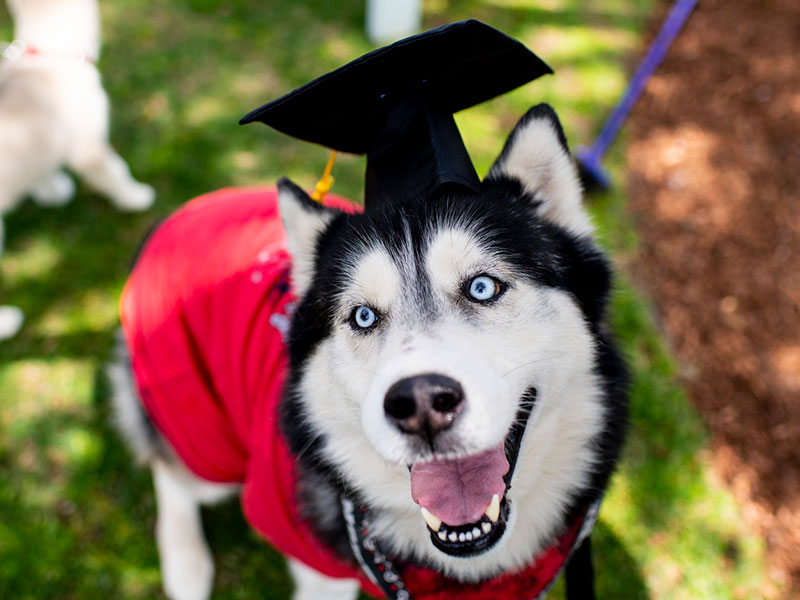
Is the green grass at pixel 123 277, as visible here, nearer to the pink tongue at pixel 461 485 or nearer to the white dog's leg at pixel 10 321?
the white dog's leg at pixel 10 321

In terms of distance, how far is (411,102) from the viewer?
176 cm

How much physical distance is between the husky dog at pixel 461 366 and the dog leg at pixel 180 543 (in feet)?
3.45

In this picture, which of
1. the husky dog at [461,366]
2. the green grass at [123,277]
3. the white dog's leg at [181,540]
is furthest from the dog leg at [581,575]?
the white dog's leg at [181,540]

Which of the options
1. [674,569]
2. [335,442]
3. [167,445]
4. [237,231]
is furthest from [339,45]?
[674,569]

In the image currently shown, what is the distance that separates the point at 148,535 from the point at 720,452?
314 cm

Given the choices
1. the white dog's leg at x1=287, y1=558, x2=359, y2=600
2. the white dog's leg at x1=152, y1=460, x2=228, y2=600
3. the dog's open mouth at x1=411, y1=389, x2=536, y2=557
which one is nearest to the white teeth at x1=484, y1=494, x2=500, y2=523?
the dog's open mouth at x1=411, y1=389, x2=536, y2=557

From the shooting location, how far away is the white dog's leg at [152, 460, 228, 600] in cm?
280

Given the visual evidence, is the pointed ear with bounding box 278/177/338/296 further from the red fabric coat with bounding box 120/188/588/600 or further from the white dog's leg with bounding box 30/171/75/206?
the white dog's leg with bounding box 30/171/75/206

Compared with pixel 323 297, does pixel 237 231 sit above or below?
below

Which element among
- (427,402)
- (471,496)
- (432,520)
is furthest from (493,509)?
(427,402)

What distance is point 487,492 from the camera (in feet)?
5.50

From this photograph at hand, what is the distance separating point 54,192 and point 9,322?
3.75 feet

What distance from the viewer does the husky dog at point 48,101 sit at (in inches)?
139

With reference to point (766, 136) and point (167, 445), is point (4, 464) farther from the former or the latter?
point (766, 136)
